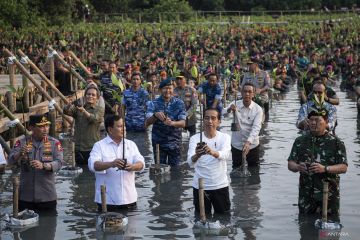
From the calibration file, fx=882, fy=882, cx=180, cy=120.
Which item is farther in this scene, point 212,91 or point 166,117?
point 212,91

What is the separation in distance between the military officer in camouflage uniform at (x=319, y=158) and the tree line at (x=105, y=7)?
116 ft

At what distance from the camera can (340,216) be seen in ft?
38.1

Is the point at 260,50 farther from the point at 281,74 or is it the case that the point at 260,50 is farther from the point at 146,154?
the point at 146,154

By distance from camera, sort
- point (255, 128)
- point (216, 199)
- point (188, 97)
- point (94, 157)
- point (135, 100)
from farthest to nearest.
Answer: point (135, 100) < point (188, 97) < point (255, 128) < point (216, 199) < point (94, 157)

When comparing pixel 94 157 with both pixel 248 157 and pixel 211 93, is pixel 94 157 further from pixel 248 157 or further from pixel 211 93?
pixel 211 93

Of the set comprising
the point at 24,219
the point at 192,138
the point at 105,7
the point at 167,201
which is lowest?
the point at 167,201

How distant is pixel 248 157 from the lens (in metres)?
15.0

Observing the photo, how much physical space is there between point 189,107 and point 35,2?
114ft

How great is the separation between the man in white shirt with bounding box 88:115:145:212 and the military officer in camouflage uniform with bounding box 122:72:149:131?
808 cm

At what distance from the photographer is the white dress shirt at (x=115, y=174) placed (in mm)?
10727

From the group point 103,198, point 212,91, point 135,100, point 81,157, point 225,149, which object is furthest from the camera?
point 135,100

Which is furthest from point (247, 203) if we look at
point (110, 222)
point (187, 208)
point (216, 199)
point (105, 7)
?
point (105, 7)

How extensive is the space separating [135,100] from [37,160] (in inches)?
329

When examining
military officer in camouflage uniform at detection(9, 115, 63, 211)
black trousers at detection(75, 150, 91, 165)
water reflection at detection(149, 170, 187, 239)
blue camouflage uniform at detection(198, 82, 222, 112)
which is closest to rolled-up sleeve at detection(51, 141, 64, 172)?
military officer in camouflage uniform at detection(9, 115, 63, 211)
